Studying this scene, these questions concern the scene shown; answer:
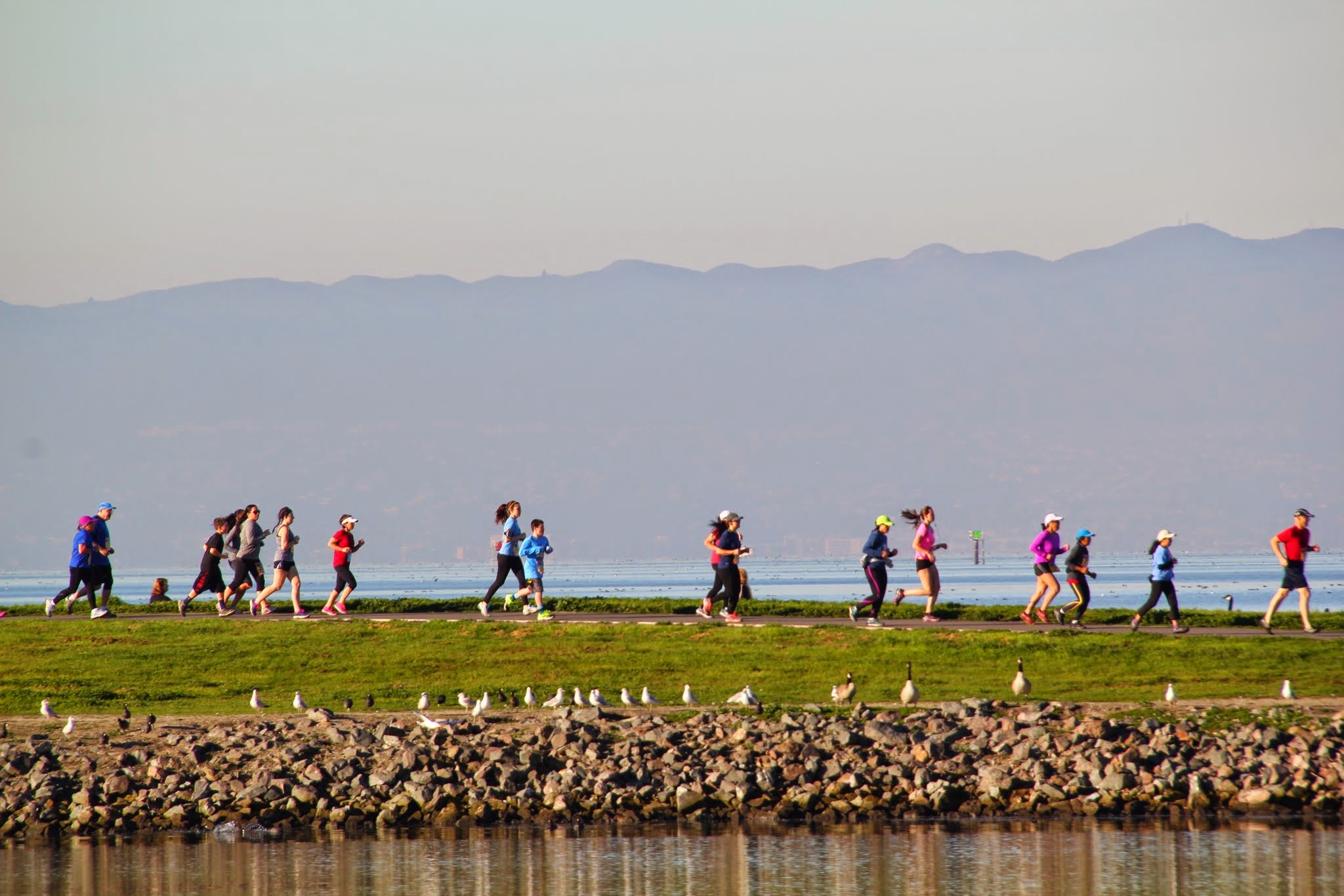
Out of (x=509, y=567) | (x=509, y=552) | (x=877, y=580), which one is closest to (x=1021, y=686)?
(x=877, y=580)

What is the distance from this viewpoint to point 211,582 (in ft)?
104

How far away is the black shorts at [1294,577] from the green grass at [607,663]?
71.3 inches

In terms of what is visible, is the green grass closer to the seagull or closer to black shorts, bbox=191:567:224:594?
the seagull

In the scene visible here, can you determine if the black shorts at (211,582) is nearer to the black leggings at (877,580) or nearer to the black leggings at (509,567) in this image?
the black leggings at (509,567)

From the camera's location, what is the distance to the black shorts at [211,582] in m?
31.5

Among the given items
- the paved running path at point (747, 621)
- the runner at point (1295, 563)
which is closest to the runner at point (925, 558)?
the paved running path at point (747, 621)

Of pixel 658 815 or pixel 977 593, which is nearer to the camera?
pixel 658 815

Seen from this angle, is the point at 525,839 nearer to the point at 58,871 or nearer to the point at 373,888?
the point at 373,888

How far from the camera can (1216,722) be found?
66.6 ft

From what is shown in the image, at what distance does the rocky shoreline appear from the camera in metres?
18.8

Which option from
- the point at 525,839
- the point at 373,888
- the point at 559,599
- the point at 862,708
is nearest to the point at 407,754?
the point at 525,839

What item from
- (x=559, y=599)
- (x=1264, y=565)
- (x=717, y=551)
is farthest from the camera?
(x=1264, y=565)

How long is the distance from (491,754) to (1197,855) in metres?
8.01

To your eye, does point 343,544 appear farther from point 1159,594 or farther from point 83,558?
point 1159,594
